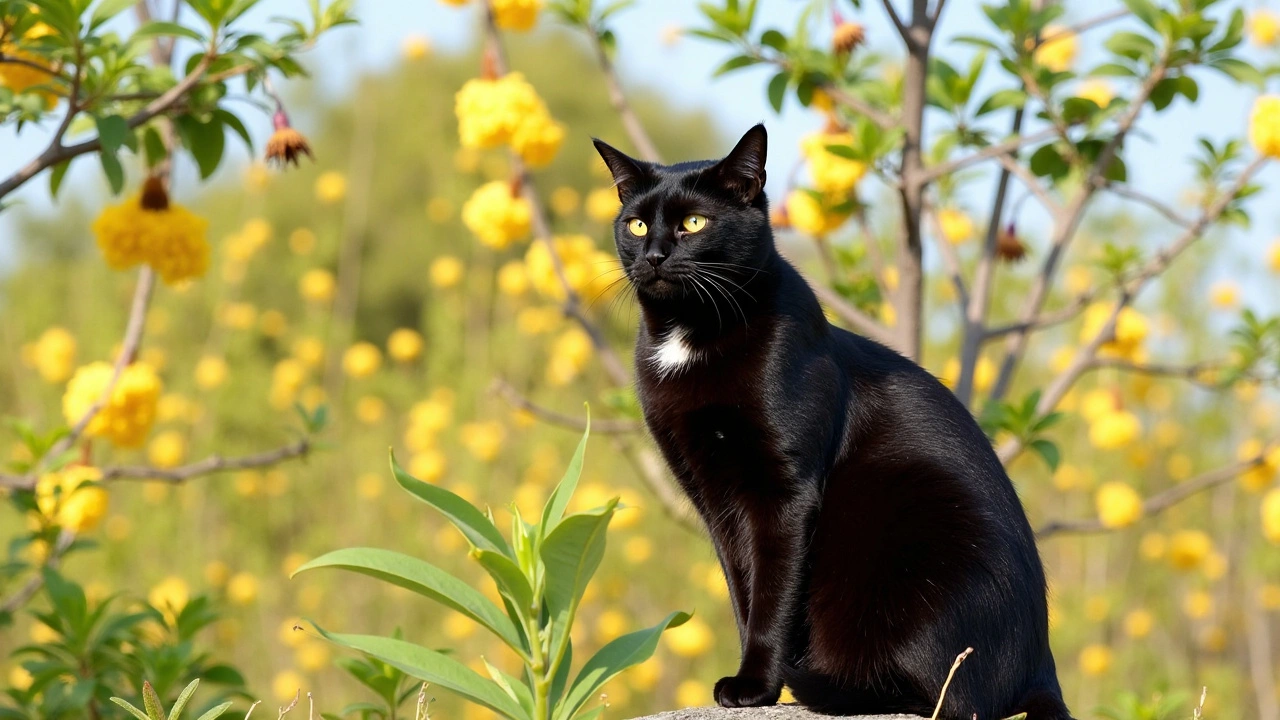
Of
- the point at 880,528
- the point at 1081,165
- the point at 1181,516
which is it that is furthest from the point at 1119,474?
the point at 880,528

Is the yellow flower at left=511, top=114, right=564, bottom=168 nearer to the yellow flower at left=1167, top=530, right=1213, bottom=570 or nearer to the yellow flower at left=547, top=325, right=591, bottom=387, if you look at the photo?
the yellow flower at left=547, top=325, right=591, bottom=387

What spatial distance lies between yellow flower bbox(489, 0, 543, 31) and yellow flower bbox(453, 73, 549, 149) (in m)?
0.19

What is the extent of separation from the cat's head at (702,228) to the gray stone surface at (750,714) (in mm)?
802

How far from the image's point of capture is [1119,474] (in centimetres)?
706

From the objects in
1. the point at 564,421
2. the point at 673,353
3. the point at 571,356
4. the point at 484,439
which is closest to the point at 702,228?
the point at 673,353

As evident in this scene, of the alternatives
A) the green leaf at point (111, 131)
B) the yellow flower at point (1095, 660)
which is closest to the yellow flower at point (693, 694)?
the yellow flower at point (1095, 660)

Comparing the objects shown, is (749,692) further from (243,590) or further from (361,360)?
(361,360)

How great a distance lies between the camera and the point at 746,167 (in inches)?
92.9

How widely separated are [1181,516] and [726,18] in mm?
6039

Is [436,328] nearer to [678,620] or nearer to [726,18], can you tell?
[726,18]

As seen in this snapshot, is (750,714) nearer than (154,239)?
Yes

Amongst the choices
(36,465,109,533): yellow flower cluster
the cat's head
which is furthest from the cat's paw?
(36,465,109,533): yellow flower cluster

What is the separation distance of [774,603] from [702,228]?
775 mm

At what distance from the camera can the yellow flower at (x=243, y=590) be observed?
5938 millimetres
